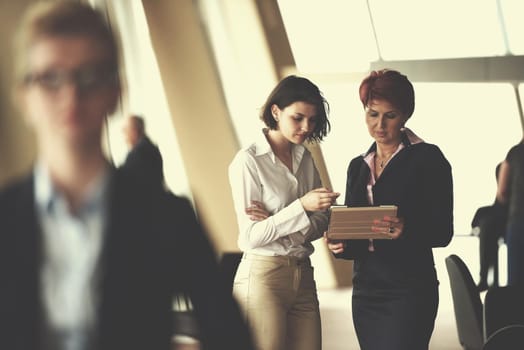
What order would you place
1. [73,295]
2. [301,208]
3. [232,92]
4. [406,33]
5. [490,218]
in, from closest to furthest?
[73,295] → [301,208] → [490,218] → [406,33] → [232,92]

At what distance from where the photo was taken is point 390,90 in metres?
3.20

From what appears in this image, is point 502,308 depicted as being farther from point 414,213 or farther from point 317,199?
point 317,199

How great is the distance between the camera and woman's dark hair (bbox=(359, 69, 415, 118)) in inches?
126

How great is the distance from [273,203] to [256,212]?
106 millimetres

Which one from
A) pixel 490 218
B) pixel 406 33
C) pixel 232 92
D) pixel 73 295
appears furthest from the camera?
pixel 232 92

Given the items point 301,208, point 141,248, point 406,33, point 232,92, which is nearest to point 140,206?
point 141,248

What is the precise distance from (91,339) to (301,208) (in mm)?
2299

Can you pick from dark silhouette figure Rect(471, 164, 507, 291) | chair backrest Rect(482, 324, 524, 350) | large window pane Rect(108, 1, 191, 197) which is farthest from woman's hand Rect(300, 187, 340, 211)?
large window pane Rect(108, 1, 191, 197)

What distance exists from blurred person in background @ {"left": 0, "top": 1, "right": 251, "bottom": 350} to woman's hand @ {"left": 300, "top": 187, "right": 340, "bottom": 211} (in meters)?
2.23

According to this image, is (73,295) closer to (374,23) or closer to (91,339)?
(91,339)

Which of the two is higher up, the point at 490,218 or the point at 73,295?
the point at 73,295

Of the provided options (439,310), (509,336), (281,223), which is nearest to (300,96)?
(281,223)

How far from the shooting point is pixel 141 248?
0.82 m

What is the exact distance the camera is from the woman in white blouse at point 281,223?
3074 millimetres
